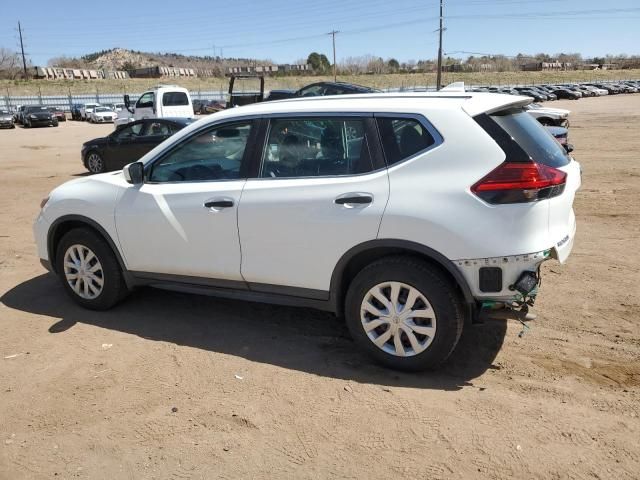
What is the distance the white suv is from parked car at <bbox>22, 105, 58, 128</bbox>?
37389 millimetres

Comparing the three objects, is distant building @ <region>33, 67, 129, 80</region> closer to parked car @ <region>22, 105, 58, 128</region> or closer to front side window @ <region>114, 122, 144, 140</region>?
parked car @ <region>22, 105, 58, 128</region>

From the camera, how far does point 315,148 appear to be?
13.3 feet

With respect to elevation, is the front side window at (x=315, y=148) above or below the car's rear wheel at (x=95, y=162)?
above

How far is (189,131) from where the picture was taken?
14.7 ft

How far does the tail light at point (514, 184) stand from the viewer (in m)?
3.38

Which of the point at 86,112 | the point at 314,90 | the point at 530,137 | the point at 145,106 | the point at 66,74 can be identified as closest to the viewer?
the point at 530,137

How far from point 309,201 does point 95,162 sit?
481 inches

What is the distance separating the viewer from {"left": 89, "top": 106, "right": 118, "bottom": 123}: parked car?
136 feet

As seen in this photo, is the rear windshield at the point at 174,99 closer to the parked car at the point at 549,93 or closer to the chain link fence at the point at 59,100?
the chain link fence at the point at 59,100

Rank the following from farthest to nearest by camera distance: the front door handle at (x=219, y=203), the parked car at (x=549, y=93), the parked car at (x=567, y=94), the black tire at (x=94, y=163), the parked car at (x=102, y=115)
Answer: the parked car at (x=567, y=94)
the parked car at (x=549, y=93)
the parked car at (x=102, y=115)
the black tire at (x=94, y=163)
the front door handle at (x=219, y=203)

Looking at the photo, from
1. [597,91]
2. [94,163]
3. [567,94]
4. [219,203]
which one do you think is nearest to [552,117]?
[219,203]

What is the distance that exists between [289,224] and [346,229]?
1.47 ft

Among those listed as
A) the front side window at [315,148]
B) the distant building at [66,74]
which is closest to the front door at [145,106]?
the front side window at [315,148]

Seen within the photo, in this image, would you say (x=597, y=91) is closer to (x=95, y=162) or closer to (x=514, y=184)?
(x=95, y=162)
